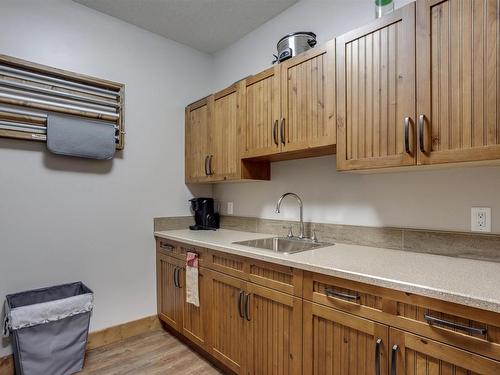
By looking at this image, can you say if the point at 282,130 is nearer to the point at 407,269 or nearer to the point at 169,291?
the point at 407,269

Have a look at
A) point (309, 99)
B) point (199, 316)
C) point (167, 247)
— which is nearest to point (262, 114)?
point (309, 99)

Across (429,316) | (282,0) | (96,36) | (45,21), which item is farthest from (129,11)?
(429,316)

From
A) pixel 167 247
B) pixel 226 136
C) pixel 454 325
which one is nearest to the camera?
pixel 454 325

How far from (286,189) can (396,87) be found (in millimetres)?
1145

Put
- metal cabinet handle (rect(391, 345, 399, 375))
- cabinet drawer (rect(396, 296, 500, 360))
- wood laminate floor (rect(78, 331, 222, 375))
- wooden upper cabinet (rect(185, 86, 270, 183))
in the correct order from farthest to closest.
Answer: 1. wooden upper cabinet (rect(185, 86, 270, 183))
2. wood laminate floor (rect(78, 331, 222, 375))
3. metal cabinet handle (rect(391, 345, 399, 375))
4. cabinet drawer (rect(396, 296, 500, 360))

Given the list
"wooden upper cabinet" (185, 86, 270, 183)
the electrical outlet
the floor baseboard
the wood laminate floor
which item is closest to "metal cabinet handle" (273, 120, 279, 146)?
"wooden upper cabinet" (185, 86, 270, 183)

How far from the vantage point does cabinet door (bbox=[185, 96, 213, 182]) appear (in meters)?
2.63

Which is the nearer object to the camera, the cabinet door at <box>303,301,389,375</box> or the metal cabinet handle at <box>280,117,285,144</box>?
the cabinet door at <box>303,301,389,375</box>

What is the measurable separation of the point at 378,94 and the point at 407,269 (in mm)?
850

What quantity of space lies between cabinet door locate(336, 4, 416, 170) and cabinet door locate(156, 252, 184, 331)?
1.62 m

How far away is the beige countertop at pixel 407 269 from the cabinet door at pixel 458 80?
472 mm

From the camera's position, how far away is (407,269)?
1243mm

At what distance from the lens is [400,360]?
3.61 feet

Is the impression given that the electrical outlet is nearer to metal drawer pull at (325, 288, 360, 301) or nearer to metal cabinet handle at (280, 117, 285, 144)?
metal drawer pull at (325, 288, 360, 301)
